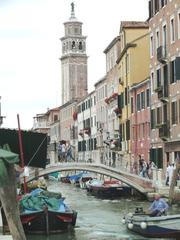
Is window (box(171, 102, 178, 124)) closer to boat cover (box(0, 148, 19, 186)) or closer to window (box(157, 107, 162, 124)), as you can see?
window (box(157, 107, 162, 124))

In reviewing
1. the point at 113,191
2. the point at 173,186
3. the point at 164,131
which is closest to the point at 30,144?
the point at 173,186

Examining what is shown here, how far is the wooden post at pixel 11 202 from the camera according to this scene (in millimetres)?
11031

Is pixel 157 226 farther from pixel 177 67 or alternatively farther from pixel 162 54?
pixel 162 54

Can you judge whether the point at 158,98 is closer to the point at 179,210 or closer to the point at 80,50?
the point at 179,210

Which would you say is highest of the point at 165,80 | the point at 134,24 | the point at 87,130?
the point at 134,24

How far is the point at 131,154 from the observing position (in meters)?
51.0

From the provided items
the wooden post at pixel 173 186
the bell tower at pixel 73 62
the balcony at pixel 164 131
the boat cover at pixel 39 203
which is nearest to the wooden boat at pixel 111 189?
the balcony at pixel 164 131

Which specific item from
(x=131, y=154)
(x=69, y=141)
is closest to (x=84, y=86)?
(x=69, y=141)

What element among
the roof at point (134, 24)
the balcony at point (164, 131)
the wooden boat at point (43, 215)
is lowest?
the wooden boat at point (43, 215)

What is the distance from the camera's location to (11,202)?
11.1m

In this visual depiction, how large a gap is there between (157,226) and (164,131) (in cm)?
1715

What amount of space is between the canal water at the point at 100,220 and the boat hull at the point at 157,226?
379 millimetres

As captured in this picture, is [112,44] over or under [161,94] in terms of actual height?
over

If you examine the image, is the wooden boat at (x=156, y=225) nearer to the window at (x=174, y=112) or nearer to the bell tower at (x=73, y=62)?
the window at (x=174, y=112)
